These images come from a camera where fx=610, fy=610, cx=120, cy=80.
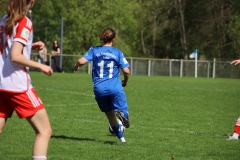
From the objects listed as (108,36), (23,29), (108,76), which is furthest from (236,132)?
(23,29)

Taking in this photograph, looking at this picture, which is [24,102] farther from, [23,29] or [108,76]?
[108,76]

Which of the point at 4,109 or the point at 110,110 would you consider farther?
the point at 110,110

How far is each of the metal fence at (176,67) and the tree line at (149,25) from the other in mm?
4975

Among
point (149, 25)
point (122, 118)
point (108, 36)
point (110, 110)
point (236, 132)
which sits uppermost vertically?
point (149, 25)

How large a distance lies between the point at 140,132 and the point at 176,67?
1527 inches

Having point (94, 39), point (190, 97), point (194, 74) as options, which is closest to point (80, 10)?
point (94, 39)

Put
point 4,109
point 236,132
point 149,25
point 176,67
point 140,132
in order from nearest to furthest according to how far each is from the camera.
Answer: point 4,109 < point 236,132 < point 140,132 < point 176,67 < point 149,25

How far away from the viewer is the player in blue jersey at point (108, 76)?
9.70 m

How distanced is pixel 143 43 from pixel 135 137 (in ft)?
185

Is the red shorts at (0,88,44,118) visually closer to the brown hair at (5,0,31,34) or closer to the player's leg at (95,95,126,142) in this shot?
the brown hair at (5,0,31,34)

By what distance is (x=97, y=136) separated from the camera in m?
10.5

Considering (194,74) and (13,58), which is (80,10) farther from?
(13,58)

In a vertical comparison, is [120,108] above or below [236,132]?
above

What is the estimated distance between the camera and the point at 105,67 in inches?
384
